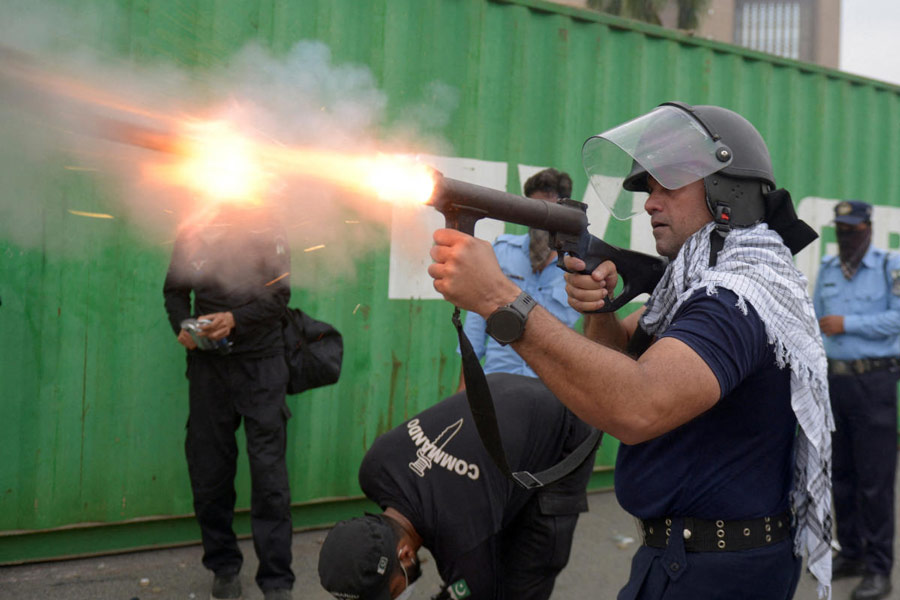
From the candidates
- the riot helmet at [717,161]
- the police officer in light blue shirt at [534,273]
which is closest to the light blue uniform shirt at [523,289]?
the police officer in light blue shirt at [534,273]

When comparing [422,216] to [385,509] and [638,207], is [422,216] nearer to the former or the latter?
[638,207]

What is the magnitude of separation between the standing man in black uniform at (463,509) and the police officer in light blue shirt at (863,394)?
2.24 meters

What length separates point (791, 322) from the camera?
1.56 m

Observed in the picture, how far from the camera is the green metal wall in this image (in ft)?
11.7

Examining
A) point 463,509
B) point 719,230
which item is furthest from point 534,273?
point 719,230

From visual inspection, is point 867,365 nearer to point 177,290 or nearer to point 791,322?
point 791,322

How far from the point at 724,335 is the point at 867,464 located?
10.2ft

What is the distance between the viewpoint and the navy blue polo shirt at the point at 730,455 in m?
1.58

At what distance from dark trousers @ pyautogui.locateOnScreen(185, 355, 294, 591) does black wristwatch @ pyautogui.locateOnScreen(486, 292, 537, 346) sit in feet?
7.24

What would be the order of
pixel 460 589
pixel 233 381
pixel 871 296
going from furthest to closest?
pixel 871 296 < pixel 233 381 < pixel 460 589

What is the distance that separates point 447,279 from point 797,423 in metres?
0.93

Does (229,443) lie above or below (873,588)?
above

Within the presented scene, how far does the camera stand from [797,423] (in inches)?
66.2

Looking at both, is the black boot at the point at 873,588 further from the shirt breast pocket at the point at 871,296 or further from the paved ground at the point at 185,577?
the shirt breast pocket at the point at 871,296
